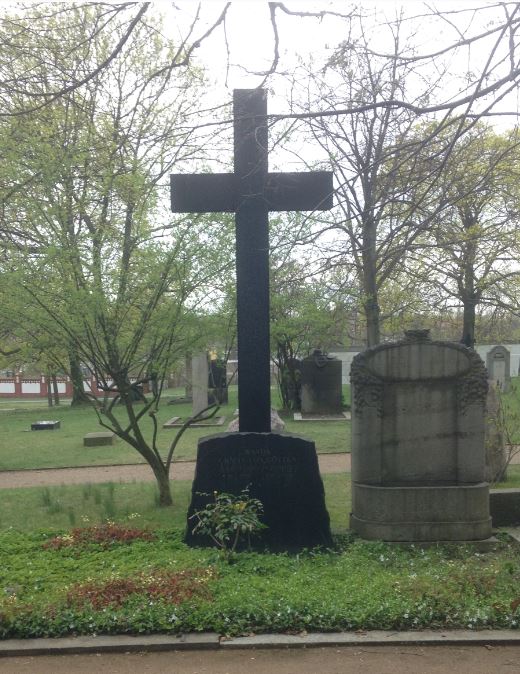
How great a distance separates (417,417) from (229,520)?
8.10 feet

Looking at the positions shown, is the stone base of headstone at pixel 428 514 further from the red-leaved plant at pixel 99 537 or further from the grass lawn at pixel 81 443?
the grass lawn at pixel 81 443

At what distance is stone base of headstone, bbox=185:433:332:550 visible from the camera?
6902 mm

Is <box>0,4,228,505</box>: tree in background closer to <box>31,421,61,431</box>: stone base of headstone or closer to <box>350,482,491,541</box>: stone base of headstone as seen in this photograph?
<box>350,482,491,541</box>: stone base of headstone

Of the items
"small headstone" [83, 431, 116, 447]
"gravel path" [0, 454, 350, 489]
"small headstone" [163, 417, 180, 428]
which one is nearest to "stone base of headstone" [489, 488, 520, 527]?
"gravel path" [0, 454, 350, 489]

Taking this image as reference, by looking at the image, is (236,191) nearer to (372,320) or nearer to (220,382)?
(220,382)

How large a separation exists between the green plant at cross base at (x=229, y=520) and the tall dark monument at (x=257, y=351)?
0.14 metres

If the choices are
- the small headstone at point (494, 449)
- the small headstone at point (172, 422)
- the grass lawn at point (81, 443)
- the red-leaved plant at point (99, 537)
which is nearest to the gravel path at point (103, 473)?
the grass lawn at point (81, 443)

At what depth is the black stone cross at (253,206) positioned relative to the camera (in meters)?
7.21

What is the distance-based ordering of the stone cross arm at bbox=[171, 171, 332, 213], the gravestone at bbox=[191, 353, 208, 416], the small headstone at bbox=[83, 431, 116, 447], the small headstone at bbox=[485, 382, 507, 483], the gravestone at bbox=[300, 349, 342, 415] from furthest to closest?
the gravestone at bbox=[300, 349, 342, 415] < the gravestone at bbox=[191, 353, 208, 416] < the small headstone at bbox=[83, 431, 116, 447] < the small headstone at bbox=[485, 382, 507, 483] < the stone cross arm at bbox=[171, 171, 332, 213]

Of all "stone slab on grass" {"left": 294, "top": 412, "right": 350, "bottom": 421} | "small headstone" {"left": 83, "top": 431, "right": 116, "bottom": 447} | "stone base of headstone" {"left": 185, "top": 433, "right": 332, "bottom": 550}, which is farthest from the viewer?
"stone slab on grass" {"left": 294, "top": 412, "right": 350, "bottom": 421}

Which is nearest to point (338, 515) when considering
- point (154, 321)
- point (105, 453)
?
point (154, 321)

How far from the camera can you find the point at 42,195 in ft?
31.5

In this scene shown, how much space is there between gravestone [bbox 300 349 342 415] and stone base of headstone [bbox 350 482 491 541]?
15.9m

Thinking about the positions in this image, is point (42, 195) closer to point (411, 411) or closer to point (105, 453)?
point (411, 411)
